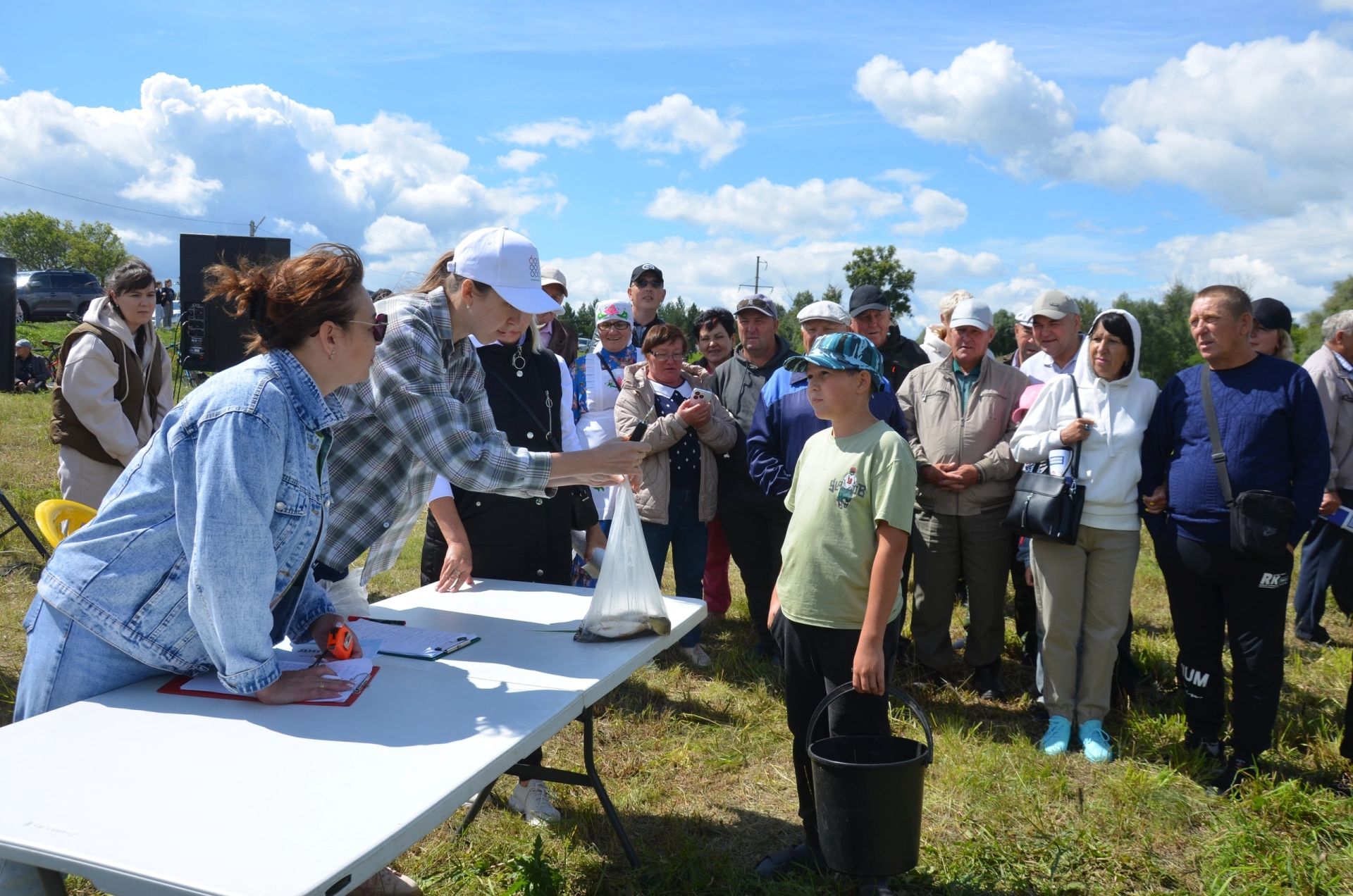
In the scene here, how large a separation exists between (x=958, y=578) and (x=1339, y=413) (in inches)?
94.1

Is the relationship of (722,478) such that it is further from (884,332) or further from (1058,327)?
(1058,327)

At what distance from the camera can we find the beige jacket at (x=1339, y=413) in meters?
4.94

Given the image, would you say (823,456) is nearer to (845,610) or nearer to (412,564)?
(845,610)

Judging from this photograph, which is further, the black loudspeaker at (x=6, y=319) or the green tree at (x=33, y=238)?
the green tree at (x=33, y=238)

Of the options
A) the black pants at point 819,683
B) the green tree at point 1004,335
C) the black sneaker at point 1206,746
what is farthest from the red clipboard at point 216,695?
the green tree at point 1004,335

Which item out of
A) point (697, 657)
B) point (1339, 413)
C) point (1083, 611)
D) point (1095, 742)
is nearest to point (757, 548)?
point (697, 657)

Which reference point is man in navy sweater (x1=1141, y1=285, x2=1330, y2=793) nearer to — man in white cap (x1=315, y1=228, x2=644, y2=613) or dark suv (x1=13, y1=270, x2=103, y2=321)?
man in white cap (x1=315, y1=228, x2=644, y2=613)

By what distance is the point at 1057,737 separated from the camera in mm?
3863

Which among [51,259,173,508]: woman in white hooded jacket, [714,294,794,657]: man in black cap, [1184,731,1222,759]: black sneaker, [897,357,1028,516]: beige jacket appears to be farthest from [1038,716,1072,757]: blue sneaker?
[51,259,173,508]: woman in white hooded jacket

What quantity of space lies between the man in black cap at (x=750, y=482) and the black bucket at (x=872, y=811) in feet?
8.22

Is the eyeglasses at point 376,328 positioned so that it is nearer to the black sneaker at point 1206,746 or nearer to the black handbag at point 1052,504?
the black handbag at point 1052,504

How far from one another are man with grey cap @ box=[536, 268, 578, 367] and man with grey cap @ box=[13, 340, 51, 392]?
51.1ft

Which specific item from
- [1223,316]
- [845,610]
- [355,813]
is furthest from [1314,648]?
[355,813]

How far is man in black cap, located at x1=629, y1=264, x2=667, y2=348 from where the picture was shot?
5.79m
